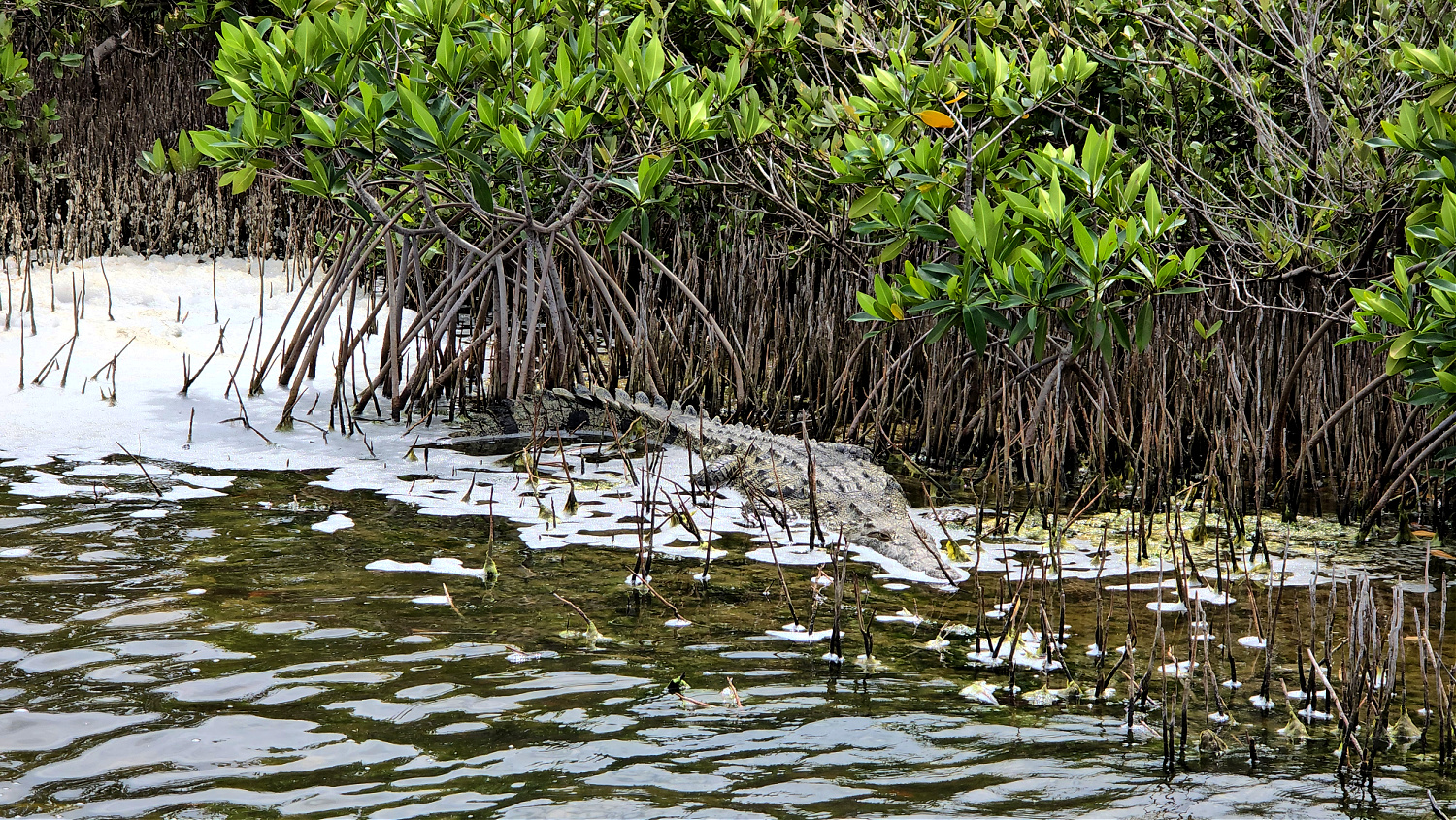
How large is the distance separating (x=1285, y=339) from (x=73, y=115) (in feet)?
27.1

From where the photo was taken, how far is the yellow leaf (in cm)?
439

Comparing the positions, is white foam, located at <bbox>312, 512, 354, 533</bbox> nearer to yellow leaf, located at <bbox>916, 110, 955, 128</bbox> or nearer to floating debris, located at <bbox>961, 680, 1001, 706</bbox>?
floating debris, located at <bbox>961, 680, 1001, 706</bbox>

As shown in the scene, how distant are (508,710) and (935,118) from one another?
3.00 metres

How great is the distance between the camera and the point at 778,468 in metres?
4.05

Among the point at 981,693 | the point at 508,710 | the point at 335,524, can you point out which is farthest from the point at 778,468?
the point at 508,710

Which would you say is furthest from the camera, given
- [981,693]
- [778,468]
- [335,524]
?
[778,468]

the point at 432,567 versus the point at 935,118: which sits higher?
the point at 935,118

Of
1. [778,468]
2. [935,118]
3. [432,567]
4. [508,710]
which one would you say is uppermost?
[935,118]

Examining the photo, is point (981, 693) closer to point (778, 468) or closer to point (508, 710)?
point (508, 710)

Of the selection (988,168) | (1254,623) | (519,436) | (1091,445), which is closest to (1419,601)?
(1254,623)

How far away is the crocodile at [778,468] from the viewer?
11.7ft

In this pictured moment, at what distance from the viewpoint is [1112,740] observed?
2.17 meters

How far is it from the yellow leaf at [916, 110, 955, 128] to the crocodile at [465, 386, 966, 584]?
4.10ft

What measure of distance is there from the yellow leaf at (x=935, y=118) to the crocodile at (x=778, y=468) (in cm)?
125
